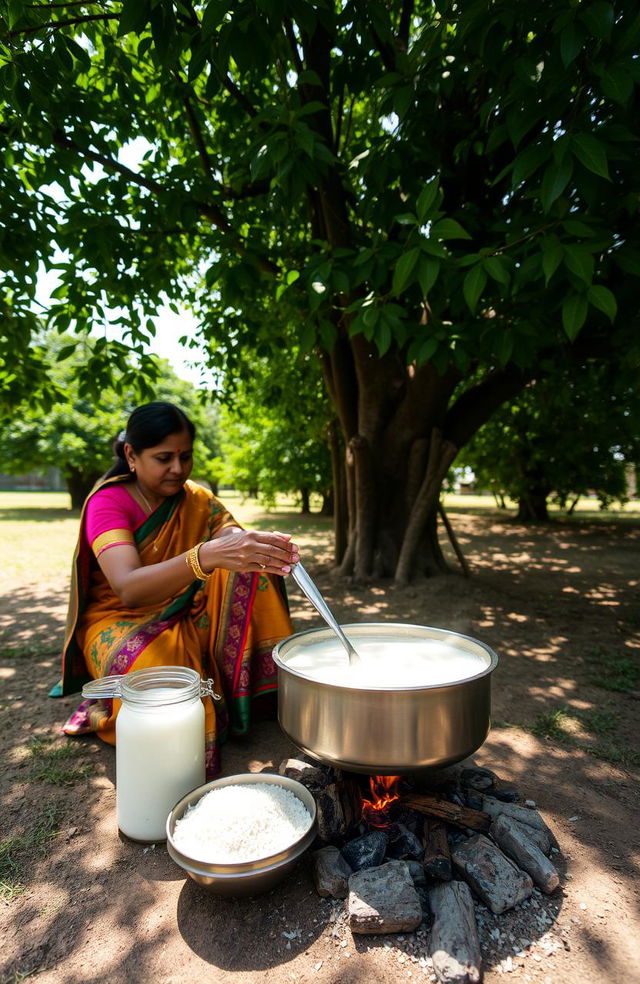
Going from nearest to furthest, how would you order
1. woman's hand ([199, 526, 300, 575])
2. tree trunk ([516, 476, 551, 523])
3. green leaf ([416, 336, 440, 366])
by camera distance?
woman's hand ([199, 526, 300, 575]) → green leaf ([416, 336, 440, 366]) → tree trunk ([516, 476, 551, 523])

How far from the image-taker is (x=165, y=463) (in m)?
2.54

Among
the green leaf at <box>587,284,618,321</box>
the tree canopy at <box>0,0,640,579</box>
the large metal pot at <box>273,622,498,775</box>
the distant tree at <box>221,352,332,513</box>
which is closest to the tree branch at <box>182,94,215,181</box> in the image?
the tree canopy at <box>0,0,640,579</box>

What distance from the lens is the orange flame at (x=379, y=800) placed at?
1.79 meters

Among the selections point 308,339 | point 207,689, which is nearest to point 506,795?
point 207,689

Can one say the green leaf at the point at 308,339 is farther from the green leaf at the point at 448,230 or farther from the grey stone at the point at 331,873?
the grey stone at the point at 331,873

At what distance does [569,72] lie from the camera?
2207 millimetres

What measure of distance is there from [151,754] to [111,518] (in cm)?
105

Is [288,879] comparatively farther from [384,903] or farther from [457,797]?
[457,797]

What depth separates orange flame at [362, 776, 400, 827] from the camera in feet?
5.88

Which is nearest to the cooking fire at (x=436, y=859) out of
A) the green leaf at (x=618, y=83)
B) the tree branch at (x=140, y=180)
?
the green leaf at (x=618, y=83)

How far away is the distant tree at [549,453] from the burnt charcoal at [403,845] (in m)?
9.30

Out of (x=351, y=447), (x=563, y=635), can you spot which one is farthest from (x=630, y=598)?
(x=351, y=447)

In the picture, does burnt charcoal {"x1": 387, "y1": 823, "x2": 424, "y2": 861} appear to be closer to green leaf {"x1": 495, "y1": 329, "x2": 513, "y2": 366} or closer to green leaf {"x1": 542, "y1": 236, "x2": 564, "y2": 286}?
green leaf {"x1": 542, "y1": 236, "x2": 564, "y2": 286}

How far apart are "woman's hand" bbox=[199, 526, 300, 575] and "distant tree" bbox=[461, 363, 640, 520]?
9.03 meters
